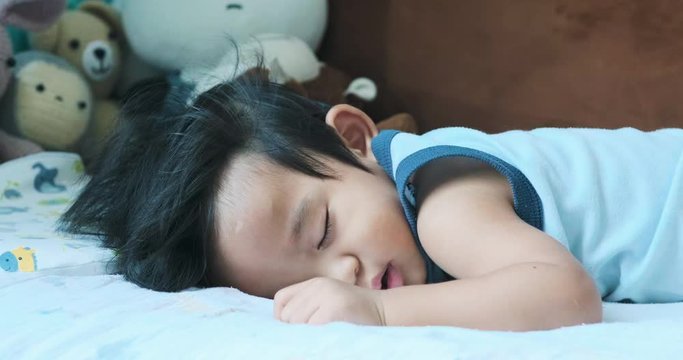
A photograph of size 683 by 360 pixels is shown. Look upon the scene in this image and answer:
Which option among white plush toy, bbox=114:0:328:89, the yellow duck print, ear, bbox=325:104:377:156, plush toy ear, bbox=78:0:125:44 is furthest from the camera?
plush toy ear, bbox=78:0:125:44

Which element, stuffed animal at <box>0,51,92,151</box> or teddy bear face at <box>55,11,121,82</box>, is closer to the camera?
stuffed animal at <box>0,51,92,151</box>

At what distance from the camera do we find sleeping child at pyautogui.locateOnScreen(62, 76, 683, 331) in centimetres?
84

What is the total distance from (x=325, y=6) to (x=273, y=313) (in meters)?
1.15

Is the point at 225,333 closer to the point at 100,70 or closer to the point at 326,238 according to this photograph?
the point at 326,238

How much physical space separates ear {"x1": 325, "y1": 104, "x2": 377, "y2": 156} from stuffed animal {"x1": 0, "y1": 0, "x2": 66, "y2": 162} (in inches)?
26.4

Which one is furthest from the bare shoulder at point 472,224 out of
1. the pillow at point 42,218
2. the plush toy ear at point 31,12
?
the plush toy ear at point 31,12

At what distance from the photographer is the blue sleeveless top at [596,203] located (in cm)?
85

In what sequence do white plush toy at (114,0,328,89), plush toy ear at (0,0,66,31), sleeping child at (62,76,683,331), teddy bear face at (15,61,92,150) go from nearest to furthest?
sleeping child at (62,76,683,331) → plush toy ear at (0,0,66,31) → teddy bear face at (15,61,92,150) → white plush toy at (114,0,328,89)

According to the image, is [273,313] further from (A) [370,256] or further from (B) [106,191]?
(B) [106,191]

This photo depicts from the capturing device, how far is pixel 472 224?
0.78 m

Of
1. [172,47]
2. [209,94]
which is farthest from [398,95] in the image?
[209,94]

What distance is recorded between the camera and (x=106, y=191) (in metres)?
1.04

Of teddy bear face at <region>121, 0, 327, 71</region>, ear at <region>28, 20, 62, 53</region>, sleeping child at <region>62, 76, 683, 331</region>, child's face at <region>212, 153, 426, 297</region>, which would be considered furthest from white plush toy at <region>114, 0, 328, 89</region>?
child's face at <region>212, 153, 426, 297</region>

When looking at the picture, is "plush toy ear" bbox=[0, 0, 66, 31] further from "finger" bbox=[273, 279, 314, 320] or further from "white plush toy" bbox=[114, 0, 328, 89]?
"finger" bbox=[273, 279, 314, 320]
